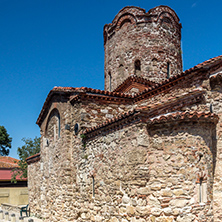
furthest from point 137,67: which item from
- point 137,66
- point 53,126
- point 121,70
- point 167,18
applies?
point 53,126

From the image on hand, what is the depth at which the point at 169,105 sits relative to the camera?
6.70 metres

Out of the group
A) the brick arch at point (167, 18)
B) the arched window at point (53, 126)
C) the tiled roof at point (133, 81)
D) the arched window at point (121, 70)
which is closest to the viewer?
the arched window at point (53, 126)

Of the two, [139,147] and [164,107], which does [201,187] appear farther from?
[164,107]

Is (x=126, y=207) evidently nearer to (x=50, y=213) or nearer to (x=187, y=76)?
(x=187, y=76)

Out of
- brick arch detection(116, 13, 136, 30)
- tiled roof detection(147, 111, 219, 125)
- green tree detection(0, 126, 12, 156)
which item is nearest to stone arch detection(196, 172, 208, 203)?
tiled roof detection(147, 111, 219, 125)

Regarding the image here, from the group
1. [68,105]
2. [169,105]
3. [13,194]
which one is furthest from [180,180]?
[13,194]

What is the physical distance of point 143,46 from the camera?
40.1 feet

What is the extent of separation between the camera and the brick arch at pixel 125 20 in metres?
12.8

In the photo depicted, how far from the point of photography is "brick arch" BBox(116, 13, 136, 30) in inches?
503

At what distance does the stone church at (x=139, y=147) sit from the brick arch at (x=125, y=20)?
4.50 feet

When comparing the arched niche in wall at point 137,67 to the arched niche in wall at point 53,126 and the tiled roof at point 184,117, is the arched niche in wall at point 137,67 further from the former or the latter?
the tiled roof at point 184,117

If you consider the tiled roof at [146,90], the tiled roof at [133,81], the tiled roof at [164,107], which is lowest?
the tiled roof at [164,107]

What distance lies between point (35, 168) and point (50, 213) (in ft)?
12.6

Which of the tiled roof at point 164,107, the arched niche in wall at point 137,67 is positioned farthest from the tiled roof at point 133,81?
the tiled roof at point 164,107
